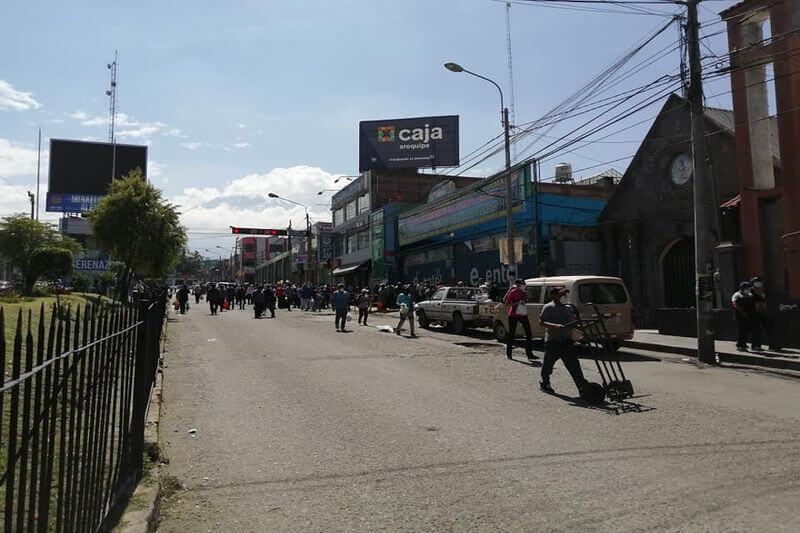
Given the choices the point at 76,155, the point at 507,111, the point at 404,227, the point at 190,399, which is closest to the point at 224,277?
the point at 76,155

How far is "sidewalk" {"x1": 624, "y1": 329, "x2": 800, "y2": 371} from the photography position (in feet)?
40.7

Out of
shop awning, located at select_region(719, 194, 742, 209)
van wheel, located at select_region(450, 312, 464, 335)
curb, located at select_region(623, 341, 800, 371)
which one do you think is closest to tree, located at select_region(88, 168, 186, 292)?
van wheel, located at select_region(450, 312, 464, 335)

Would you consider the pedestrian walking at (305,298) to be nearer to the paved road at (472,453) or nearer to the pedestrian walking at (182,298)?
the pedestrian walking at (182,298)

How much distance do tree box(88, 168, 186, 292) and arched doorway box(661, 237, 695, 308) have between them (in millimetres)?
21089

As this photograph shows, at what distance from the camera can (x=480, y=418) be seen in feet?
24.9

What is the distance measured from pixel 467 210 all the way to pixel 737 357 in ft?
64.8

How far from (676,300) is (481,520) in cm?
1869

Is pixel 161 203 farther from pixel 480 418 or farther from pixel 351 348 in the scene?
pixel 480 418

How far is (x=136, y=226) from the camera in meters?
28.1

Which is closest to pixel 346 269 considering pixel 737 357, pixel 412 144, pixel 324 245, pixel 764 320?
pixel 324 245

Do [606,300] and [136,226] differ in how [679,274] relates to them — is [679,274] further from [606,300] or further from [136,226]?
[136,226]

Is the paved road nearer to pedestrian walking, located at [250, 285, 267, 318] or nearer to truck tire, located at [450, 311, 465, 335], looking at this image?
truck tire, located at [450, 311, 465, 335]

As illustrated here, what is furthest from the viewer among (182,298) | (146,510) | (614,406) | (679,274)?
(182,298)

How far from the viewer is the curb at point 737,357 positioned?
12227mm
